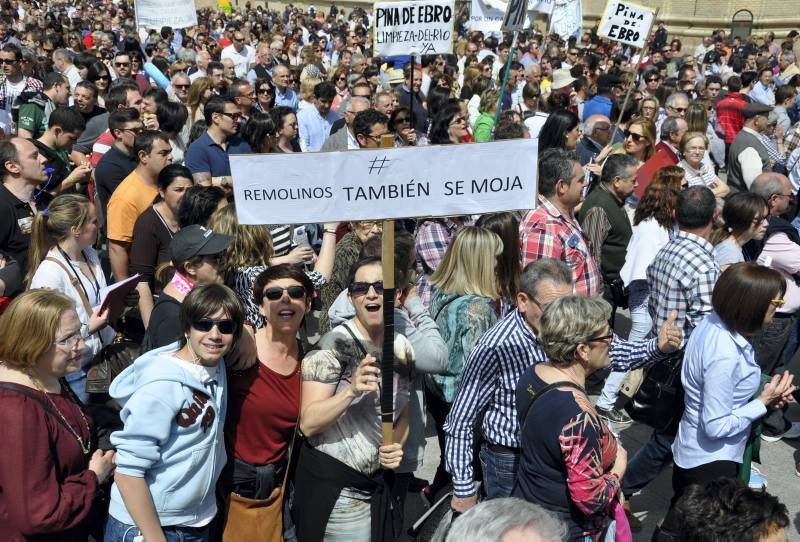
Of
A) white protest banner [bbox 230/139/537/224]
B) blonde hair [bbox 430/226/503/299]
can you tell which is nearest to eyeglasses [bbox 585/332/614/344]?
white protest banner [bbox 230/139/537/224]

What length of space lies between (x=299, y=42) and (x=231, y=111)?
16541 millimetres

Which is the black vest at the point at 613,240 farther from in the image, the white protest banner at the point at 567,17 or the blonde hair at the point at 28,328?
the white protest banner at the point at 567,17

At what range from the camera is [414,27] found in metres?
8.41

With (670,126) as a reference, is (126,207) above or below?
above

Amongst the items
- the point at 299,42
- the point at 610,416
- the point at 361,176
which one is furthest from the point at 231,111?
the point at 299,42

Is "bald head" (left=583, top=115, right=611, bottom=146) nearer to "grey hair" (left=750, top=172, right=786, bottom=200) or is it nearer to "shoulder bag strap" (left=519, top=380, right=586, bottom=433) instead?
"grey hair" (left=750, top=172, right=786, bottom=200)

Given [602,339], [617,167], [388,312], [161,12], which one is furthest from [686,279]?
[161,12]

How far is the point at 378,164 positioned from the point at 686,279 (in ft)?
8.43

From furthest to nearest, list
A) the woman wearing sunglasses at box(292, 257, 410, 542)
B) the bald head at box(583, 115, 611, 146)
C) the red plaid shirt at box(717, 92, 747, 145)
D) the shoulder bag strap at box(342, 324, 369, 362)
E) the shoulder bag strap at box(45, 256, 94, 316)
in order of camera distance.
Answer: the red plaid shirt at box(717, 92, 747, 145)
the bald head at box(583, 115, 611, 146)
the shoulder bag strap at box(45, 256, 94, 316)
the shoulder bag strap at box(342, 324, 369, 362)
the woman wearing sunglasses at box(292, 257, 410, 542)

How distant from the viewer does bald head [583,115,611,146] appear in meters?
8.34

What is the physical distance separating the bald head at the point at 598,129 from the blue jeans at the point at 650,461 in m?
4.47

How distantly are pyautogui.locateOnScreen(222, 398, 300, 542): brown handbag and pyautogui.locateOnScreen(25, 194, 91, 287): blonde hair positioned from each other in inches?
68.6

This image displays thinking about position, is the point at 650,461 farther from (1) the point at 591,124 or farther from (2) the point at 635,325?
(1) the point at 591,124

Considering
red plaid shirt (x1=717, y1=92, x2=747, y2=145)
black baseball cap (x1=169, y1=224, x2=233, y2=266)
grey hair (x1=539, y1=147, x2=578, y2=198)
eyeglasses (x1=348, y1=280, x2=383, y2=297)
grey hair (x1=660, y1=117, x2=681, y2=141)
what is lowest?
red plaid shirt (x1=717, y1=92, x2=747, y2=145)
